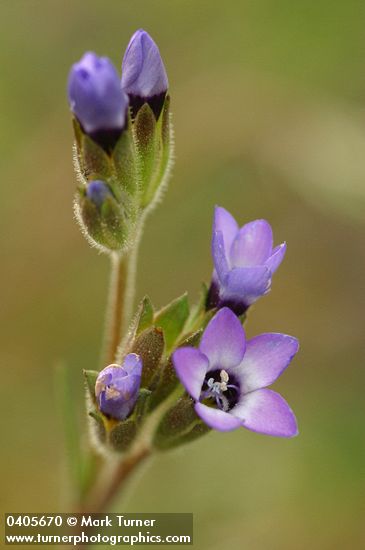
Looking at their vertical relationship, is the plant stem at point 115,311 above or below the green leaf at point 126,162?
below

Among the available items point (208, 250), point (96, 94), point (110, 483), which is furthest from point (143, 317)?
point (208, 250)

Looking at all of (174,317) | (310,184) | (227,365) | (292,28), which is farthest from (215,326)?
(292,28)

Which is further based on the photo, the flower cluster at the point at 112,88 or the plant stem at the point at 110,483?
the plant stem at the point at 110,483

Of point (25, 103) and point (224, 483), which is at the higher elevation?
point (25, 103)

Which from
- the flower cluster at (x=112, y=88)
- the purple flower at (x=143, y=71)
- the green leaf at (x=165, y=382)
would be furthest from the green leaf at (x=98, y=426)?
the purple flower at (x=143, y=71)

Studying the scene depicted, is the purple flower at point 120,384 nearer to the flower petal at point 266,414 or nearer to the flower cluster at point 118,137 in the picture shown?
the flower petal at point 266,414

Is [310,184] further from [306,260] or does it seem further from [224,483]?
[224,483]

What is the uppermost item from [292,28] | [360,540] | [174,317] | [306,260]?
[292,28]
